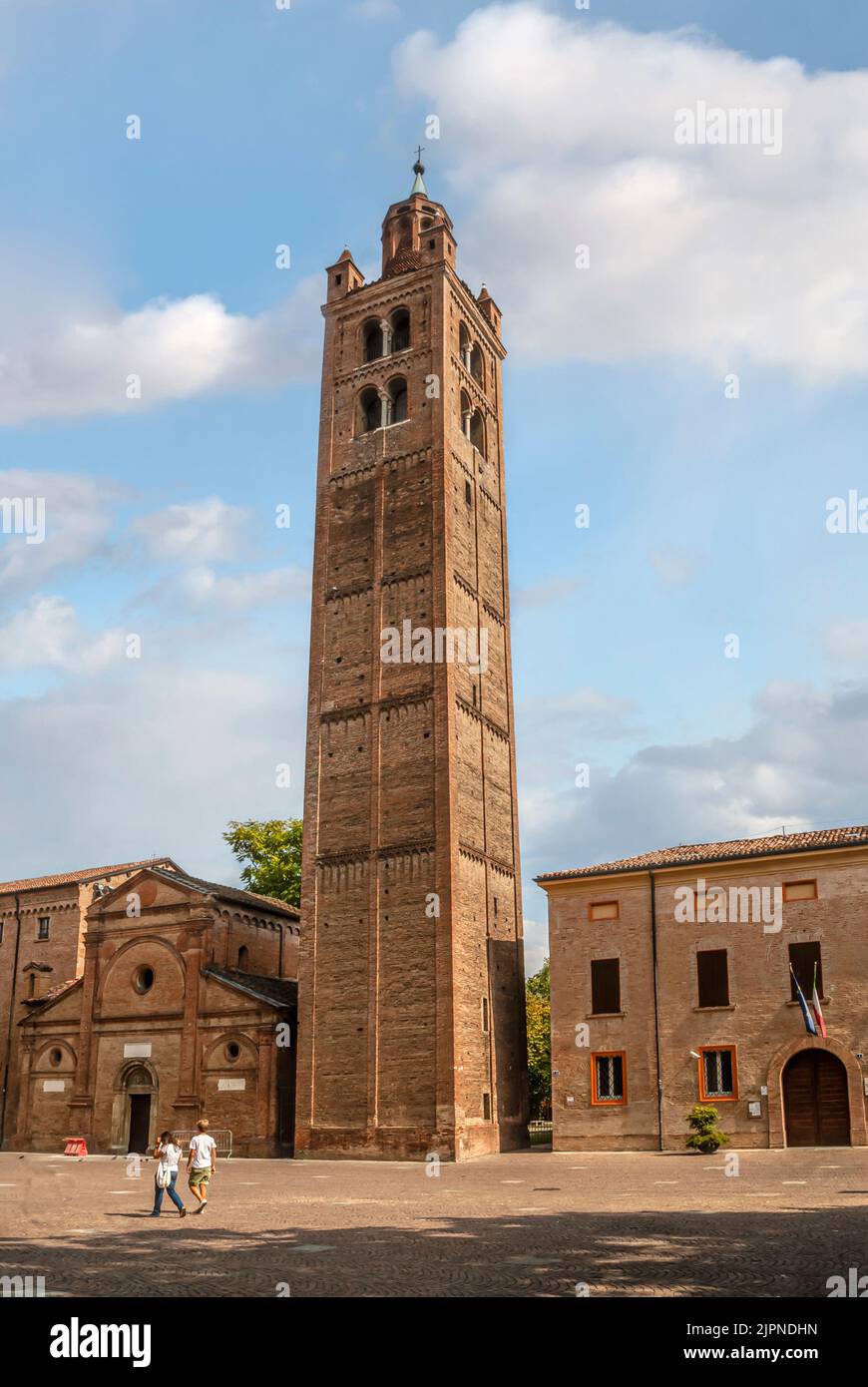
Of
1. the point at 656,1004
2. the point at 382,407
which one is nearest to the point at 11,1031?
the point at 656,1004

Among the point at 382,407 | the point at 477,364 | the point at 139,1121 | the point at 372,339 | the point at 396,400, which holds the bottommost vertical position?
the point at 139,1121

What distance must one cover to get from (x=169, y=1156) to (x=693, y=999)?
61.2 feet

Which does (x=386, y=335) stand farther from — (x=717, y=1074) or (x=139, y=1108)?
(x=139, y=1108)

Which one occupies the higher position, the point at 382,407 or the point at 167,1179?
the point at 382,407

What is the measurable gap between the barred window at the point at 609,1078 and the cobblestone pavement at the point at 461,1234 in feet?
24.3

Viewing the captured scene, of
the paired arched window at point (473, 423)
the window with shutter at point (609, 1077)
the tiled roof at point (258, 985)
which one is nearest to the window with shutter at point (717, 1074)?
the window with shutter at point (609, 1077)

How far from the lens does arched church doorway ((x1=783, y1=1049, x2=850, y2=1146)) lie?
3042 cm

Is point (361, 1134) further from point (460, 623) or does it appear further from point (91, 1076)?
point (460, 623)

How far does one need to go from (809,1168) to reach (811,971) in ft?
24.7

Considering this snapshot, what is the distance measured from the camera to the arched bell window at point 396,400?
4384cm

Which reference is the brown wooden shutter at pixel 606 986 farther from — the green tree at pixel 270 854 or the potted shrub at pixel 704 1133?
the green tree at pixel 270 854

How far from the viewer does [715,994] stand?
32.5m
